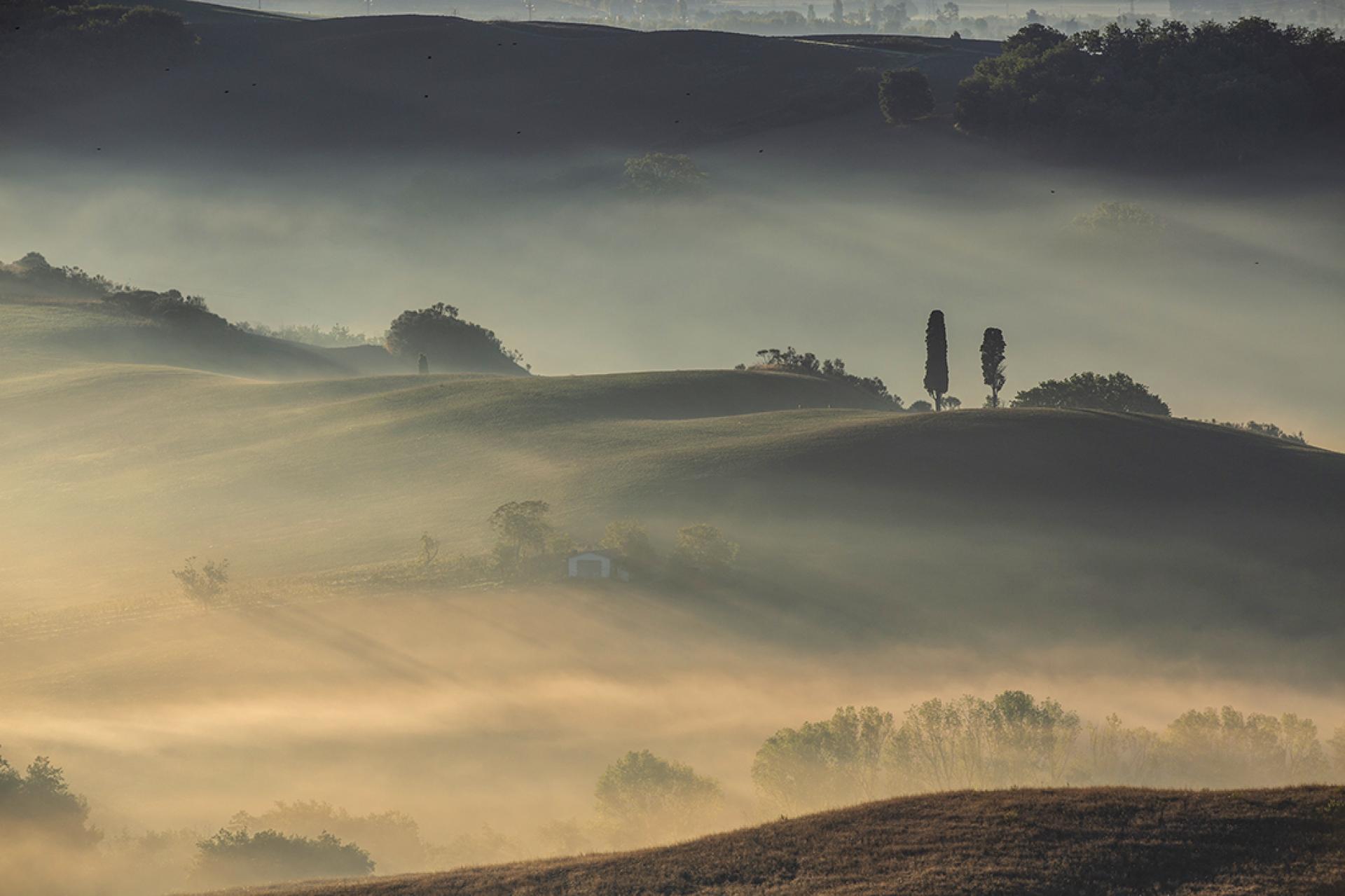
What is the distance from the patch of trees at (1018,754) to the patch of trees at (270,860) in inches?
667

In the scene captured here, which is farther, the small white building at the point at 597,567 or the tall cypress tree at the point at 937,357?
the tall cypress tree at the point at 937,357

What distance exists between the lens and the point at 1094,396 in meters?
124

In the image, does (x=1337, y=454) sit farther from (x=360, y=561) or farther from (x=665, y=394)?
(x=360, y=561)

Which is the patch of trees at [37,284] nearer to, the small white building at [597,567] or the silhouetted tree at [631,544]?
the silhouetted tree at [631,544]

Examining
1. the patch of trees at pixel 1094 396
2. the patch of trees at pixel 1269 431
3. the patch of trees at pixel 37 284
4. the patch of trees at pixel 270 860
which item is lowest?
the patch of trees at pixel 270 860

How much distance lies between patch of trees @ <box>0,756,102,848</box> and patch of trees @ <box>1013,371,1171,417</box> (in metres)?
87.7

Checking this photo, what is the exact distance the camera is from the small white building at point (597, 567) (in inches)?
3191

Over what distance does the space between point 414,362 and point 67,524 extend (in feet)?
258

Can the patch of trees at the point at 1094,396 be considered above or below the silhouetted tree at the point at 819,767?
above

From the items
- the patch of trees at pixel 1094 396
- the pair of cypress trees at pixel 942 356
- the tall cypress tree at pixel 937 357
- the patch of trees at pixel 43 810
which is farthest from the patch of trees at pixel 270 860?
the patch of trees at pixel 1094 396

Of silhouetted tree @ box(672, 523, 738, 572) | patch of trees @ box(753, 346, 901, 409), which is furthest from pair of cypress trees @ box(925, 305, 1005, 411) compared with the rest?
silhouetted tree @ box(672, 523, 738, 572)

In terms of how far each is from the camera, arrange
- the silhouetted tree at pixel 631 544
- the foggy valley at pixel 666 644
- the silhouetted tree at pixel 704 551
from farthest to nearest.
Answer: the silhouetted tree at pixel 631 544 < the silhouetted tree at pixel 704 551 < the foggy valley at pixel 666 644

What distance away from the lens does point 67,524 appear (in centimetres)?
10338

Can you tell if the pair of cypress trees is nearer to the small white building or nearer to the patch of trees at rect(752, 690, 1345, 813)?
the small white building
